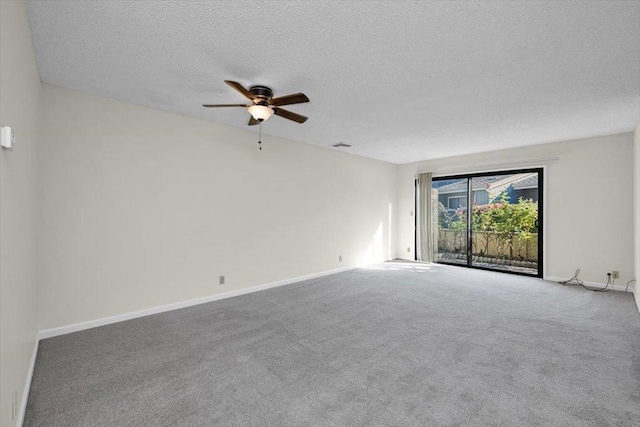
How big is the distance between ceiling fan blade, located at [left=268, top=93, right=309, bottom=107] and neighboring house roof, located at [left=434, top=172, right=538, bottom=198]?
510 centimetres

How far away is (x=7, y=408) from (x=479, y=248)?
7.10 meters

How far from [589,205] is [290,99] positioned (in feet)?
17.5

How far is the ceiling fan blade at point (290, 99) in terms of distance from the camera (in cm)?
259

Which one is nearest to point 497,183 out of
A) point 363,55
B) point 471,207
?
point 471,207

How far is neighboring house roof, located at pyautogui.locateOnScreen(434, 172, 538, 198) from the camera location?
563 centimetres

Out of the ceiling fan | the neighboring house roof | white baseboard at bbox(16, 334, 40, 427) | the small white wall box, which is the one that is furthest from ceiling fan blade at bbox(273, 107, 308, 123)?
the neighboring house roof

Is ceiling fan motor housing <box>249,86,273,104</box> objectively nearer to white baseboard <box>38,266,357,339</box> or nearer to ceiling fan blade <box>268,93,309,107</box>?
ceiling fan blade <box>268,93,309,107</box>

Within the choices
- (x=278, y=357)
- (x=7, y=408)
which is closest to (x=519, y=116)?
(x=278, y=357)

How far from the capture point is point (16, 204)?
174 centimetres

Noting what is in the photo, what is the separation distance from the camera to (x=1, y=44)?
4.40 feet

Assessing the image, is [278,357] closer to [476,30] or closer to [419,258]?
[476,30]

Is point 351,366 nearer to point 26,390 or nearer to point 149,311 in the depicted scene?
point 26,390

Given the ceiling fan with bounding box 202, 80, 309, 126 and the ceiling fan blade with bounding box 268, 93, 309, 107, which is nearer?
the ceiling fan blade with bounding box 268, 93, 309, 107

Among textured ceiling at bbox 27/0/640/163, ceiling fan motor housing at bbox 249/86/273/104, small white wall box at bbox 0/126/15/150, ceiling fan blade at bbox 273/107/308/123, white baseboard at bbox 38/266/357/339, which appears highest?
textured ceiling at bbox 27/0/640/163
